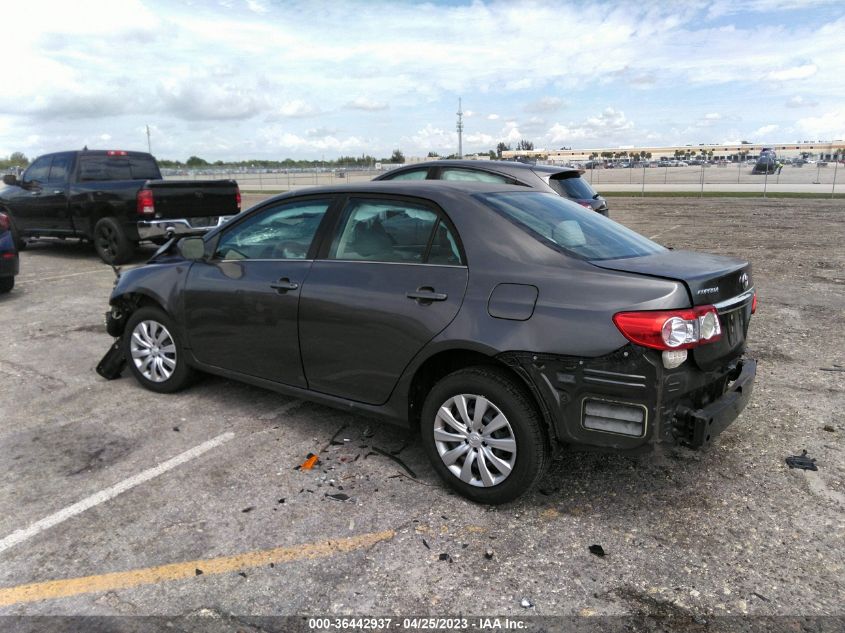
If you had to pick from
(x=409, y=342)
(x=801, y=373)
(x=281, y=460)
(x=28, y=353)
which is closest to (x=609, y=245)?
(x=409, y=342)

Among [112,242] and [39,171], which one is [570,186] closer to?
[112,242]

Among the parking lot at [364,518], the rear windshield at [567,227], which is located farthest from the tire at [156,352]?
the rear windshield at [567,227]

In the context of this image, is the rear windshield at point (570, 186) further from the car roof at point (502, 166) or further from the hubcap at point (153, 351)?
the hubcap at point (153, 351)

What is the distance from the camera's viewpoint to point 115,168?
11.5 meters

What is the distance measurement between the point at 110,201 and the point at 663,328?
10.2 m

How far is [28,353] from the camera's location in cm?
610

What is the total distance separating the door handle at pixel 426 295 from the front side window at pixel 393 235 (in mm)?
178

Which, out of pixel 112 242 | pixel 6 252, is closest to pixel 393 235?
pixel 6 252

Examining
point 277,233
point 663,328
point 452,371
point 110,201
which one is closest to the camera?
point 663,328

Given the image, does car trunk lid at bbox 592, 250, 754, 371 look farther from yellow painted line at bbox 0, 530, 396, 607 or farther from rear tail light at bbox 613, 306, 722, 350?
yellow painted line at bbox 0, 530, 396, 607

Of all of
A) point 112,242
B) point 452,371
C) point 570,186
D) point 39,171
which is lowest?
point 452,371

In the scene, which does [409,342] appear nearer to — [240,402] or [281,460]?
[281,460]

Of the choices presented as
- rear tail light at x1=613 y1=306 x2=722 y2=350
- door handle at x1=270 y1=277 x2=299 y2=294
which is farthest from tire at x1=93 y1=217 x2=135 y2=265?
rear tail light at x1=613 y1=306 x2=722 y2=350

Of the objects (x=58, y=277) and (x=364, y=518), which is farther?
(x=58, y=277)
